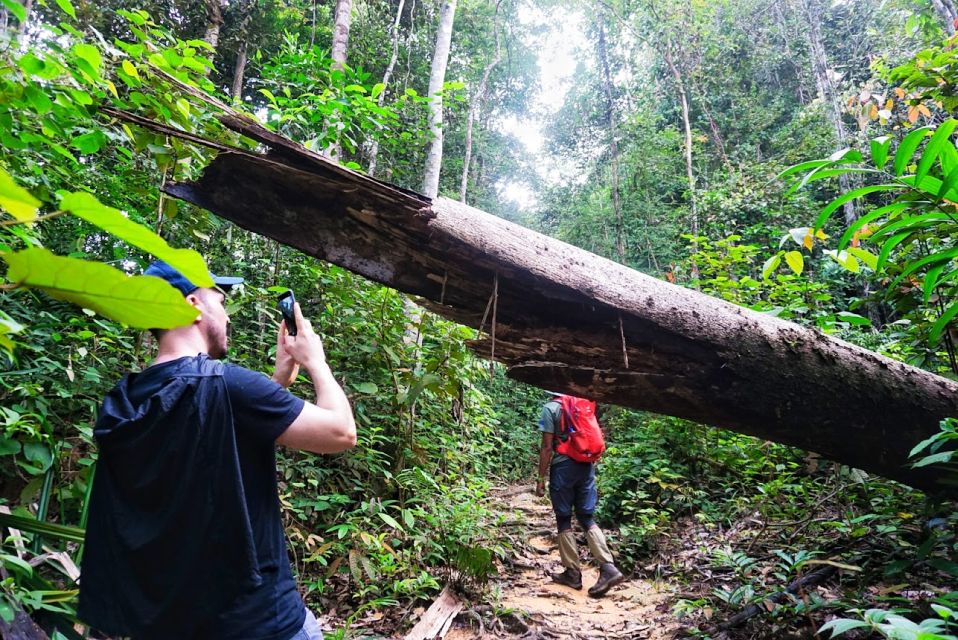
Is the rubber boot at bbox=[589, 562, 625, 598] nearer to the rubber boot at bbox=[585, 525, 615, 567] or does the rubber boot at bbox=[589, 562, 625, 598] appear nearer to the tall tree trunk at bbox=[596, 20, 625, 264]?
the rubber boot at bbox=[585, 525, 615, 567]

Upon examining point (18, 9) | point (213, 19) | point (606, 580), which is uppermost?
point (213, 19)

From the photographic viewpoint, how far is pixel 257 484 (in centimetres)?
165

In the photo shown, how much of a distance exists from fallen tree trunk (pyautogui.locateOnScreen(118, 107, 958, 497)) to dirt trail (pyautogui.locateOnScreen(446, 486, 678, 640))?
1.82 meters

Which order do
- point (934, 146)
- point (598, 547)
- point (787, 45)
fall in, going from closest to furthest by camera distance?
point (934, 146), point (598, 547), point (787, 45)

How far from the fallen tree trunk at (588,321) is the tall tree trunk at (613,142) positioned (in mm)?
13706

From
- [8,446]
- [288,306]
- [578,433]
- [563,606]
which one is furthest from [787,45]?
[8,446]

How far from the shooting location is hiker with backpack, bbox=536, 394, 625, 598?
4.99 m

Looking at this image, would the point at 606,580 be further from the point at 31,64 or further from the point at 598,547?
the point at 31,64

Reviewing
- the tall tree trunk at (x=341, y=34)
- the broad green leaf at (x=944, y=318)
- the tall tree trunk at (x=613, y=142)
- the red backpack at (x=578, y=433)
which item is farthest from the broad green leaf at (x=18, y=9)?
the tall tree trunk at (x=613, y=142)

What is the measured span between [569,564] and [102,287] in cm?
524

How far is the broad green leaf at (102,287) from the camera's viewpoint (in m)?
0.44

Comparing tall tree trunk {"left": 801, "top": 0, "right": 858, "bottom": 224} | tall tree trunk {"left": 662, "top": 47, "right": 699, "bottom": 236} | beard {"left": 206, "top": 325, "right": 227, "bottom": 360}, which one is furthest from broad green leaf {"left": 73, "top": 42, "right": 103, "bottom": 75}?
tall tree trunk {"left": 801, "top": 0, "right": 858, "bottom": 224}

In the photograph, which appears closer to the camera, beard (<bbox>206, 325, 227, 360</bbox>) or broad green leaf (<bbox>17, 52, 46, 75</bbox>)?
beard (<bbox>206, 325, 227, 360</bbox>)

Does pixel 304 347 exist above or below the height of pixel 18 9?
below
